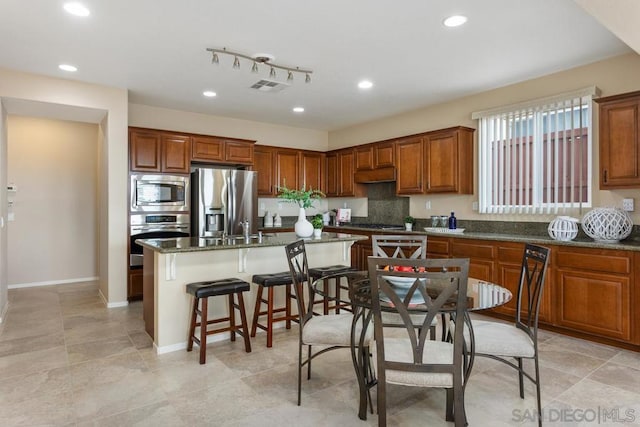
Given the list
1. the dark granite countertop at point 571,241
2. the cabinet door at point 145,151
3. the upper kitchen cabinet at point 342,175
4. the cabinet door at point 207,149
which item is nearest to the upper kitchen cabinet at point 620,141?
the dark granite countertop at point 571,241

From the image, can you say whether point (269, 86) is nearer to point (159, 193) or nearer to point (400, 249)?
point (159, 193)

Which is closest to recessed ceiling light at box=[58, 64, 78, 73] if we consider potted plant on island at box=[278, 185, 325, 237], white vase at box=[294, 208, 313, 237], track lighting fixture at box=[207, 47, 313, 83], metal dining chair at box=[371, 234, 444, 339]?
track lighting fixture at box=[207, 47, 313, 83]

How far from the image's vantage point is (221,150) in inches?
220

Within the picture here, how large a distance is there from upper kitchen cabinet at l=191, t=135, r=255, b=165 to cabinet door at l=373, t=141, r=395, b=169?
1917 millimetres

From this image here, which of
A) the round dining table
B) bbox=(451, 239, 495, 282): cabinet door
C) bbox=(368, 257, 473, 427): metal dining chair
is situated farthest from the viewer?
bbox=(451, 239, 495, 282): cabinet door

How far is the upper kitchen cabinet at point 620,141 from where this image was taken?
3.24 m

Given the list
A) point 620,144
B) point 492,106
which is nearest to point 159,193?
point 492,106

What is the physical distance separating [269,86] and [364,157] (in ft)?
7.44

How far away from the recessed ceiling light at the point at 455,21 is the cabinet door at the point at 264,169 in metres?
3.84

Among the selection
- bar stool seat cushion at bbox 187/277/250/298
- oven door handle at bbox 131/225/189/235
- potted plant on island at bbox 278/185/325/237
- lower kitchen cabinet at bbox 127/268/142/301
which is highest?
potted plant on island at bbox 278/185/325/237

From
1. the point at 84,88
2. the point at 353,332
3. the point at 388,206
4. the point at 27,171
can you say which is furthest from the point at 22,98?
the point at 388,206

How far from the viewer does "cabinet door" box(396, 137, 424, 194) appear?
521cm

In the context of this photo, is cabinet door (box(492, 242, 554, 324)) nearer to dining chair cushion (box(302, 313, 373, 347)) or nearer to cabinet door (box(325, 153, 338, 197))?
dining chair cushion (box(302, 313, 373, 347))

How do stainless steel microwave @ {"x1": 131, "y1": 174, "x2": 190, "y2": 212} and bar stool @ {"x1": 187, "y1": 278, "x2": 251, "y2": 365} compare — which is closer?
bar stool @ {"x1": 187, "y1": 278, "x2": 251, "y2": 365}
